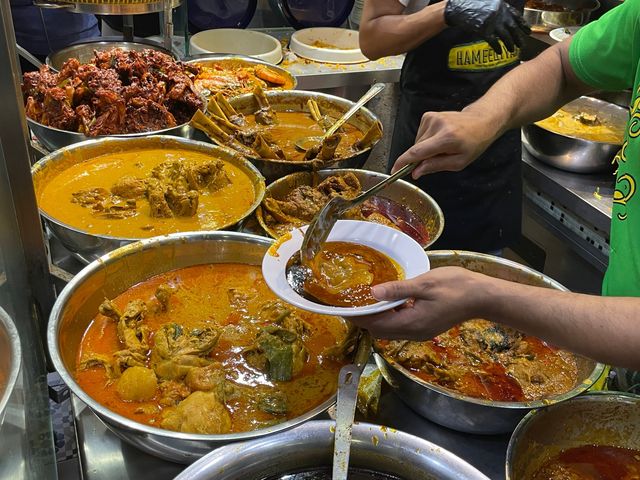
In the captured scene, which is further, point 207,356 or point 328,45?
point 328,45

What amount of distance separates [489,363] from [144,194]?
1.20 m

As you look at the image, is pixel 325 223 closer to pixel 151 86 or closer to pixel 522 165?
pixel 151 86

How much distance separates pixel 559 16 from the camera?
4.62 meters

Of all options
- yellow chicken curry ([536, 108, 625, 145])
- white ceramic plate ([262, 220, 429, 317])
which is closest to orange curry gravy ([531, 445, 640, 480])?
white ceramic plate ([262, 220, 429, 317])

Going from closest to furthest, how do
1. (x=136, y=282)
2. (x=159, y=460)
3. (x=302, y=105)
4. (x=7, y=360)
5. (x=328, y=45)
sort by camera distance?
(x=7, y=360)
(x=159, y=460)
(x=136, y=282)
(x=302, y=105)
(x=328, y=45)

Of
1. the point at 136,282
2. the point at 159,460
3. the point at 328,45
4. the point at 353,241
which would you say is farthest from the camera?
the point at 328,45

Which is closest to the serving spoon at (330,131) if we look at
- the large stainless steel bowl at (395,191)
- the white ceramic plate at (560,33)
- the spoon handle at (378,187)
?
the large stainless steel bowl at (395,191)

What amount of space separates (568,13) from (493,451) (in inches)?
166

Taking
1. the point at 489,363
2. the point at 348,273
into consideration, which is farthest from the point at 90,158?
the point at 489,363

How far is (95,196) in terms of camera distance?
1.95 meters

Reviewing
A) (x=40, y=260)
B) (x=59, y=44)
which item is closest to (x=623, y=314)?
(x=40, y=260)

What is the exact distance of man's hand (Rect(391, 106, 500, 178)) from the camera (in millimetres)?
1688

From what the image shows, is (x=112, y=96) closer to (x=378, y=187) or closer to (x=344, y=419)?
(x=378, y=187)

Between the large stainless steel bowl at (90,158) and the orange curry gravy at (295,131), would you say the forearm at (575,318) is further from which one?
the orange curry gravy at (295,131)
